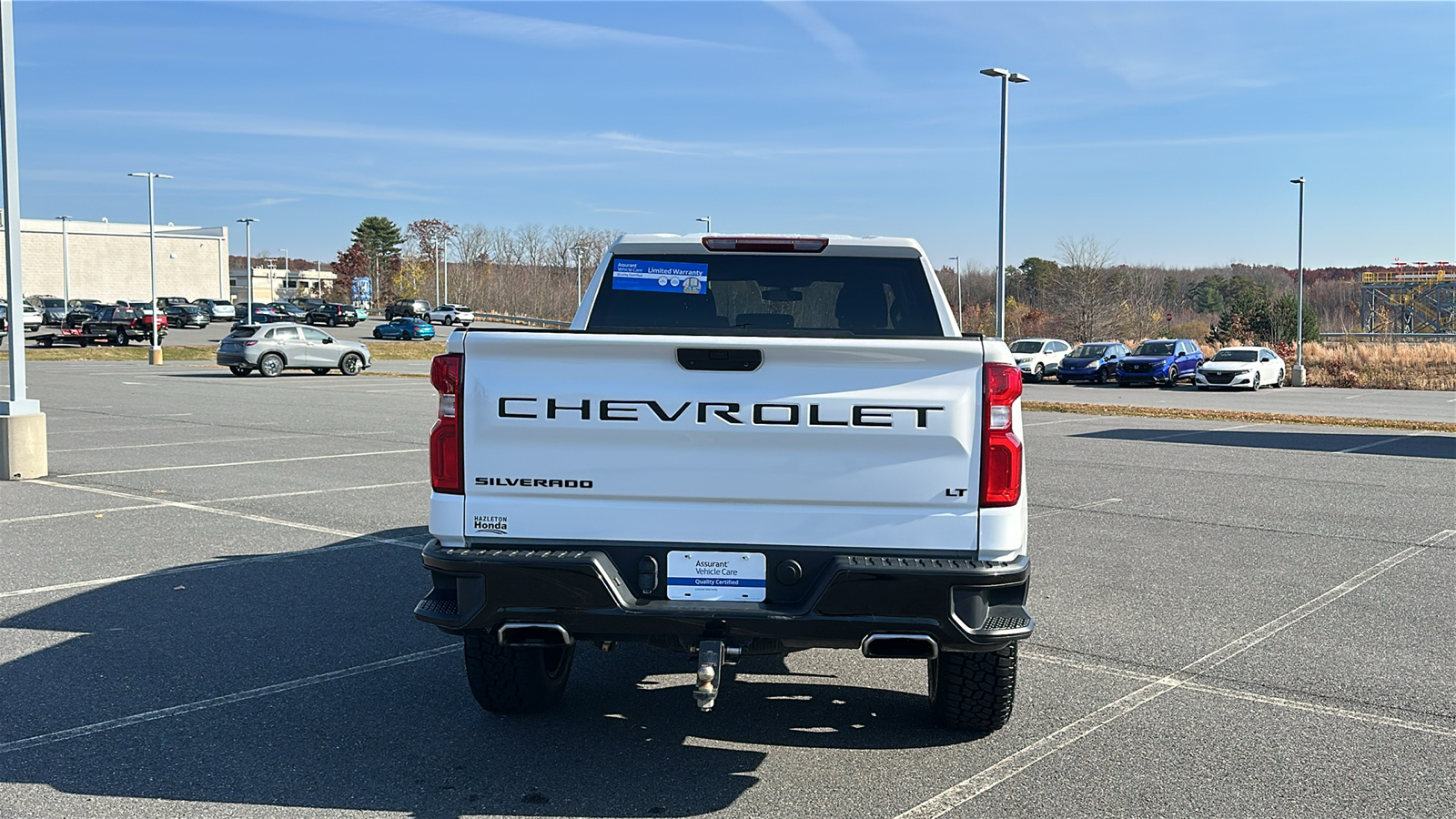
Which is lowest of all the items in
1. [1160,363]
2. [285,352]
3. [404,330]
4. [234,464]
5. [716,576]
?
[234,464]

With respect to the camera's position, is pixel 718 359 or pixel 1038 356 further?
pixel 1038 356

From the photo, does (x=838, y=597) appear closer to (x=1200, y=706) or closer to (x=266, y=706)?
(x=1200, y=706)

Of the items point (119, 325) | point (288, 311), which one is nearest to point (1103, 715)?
point (119, 325)

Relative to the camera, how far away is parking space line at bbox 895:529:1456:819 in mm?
4277

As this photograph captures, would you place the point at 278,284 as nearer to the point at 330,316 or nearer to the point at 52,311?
the point at 330,316

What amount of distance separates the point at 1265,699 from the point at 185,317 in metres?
78.0

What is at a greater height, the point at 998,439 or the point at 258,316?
the point at 258,316

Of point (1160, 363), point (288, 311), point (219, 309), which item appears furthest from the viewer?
point (288, 311)

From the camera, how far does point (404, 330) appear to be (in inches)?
2569

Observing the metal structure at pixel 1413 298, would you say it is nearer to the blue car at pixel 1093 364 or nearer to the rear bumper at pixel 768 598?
the blue car at pixel 1093 364

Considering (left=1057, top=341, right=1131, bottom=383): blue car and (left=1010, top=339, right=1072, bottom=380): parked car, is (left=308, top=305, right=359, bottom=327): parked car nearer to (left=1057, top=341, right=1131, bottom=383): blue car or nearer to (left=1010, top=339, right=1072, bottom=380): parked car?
(left=1010, top=339, right=1072, bottom=380): parked car

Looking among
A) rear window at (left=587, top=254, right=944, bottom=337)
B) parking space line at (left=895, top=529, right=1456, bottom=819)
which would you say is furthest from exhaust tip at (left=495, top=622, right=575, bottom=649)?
rear window at (left=587, top=254, right=944, bottom=337)

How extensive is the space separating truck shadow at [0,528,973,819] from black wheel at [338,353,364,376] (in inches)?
1279

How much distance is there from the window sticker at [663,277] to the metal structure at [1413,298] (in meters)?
83.3
